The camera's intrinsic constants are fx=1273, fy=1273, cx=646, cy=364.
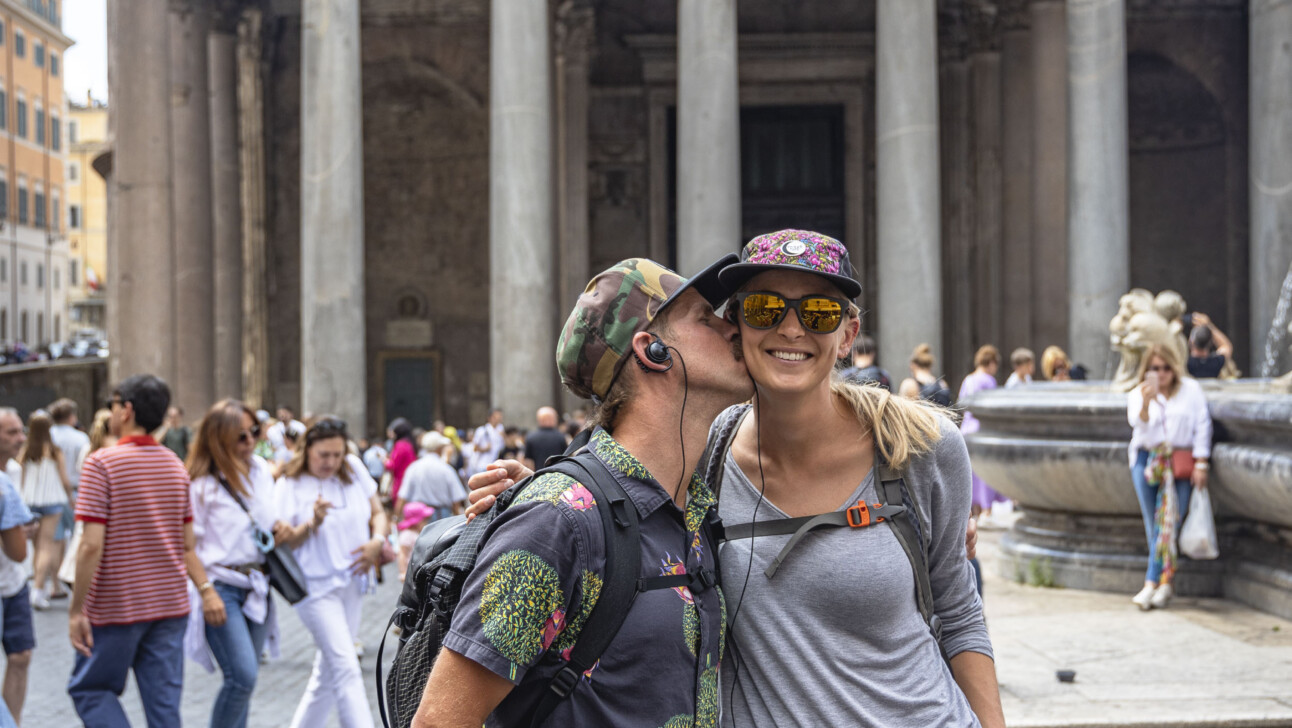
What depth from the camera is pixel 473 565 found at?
2.11 m

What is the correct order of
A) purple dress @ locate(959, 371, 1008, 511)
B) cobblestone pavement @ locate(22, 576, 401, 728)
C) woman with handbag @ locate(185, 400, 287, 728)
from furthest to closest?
purple dress @ locate(959, 371, 1008, 511), cobblestone pavement @ locate(22, 576, 401, 728), woman with handbag @ locate(185, 400, 287, 728)

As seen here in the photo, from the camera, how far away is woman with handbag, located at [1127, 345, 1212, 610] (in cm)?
734

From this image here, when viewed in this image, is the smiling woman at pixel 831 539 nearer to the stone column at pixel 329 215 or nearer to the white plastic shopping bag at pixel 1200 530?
the white plastic shopping bag at pixel 1200 530

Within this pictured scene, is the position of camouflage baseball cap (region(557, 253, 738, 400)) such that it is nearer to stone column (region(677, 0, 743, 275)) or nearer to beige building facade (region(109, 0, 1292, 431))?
beige building facade (region(109, 0, 1292, 431))

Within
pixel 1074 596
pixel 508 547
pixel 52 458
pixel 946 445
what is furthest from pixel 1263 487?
pixel 52 458

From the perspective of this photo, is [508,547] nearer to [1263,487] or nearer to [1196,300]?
[1263,487]

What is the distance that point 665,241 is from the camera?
82.4 ft

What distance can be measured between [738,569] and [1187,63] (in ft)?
82.6

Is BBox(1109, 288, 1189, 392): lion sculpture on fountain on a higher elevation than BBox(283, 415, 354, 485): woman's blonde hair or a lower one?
higher

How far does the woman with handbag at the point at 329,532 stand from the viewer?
236 inches

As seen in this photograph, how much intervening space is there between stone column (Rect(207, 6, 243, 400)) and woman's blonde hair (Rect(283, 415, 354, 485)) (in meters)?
18.2

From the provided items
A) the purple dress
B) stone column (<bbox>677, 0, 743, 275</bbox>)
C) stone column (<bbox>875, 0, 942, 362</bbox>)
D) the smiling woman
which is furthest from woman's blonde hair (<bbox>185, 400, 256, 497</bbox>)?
stone column (<bbox>875, 0, 942, 362</bbox>)

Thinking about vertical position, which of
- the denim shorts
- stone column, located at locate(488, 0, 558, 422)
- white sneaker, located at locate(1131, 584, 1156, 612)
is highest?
stone column, located at locate(488, 0, 558, 422)

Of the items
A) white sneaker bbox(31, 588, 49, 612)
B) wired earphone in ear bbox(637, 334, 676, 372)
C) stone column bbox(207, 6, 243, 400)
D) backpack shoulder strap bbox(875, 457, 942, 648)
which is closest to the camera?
wired earphone in ear bbox(637, 334, 676, 372)
